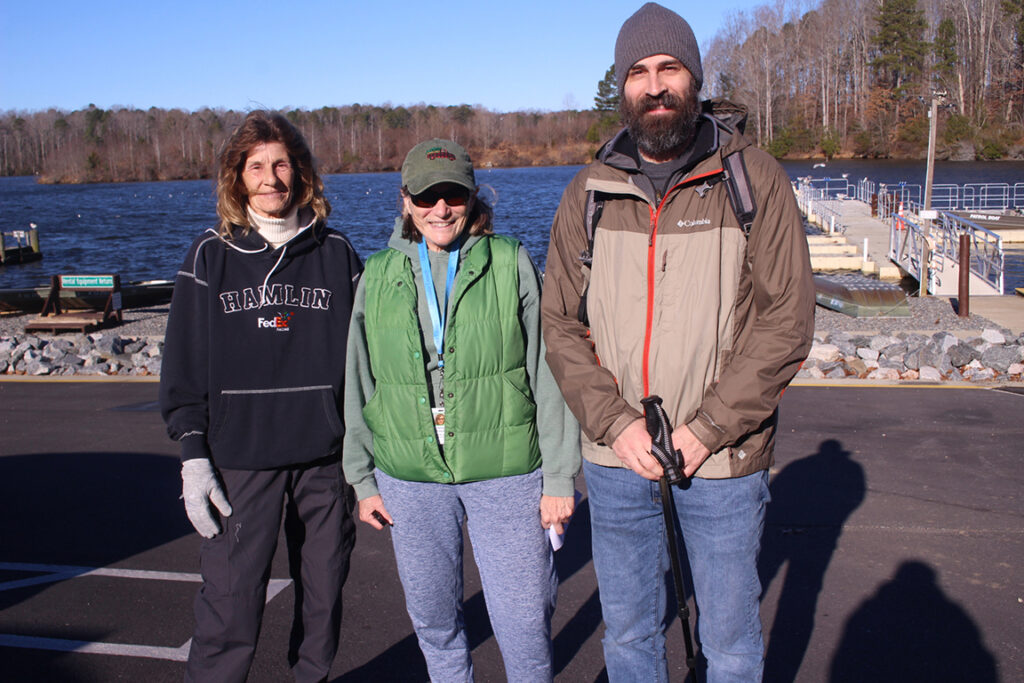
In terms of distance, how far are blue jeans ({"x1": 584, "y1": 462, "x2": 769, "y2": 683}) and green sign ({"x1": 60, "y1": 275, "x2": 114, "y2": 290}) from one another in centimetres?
1317

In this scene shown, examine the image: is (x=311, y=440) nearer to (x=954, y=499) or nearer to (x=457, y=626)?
(x=457, y=626)

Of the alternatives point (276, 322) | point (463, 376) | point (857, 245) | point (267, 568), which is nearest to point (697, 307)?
point (463, 376)

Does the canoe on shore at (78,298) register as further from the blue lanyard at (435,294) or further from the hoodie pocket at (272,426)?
the blue lanyard at (435,294)

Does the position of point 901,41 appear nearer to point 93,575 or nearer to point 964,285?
point 964,285

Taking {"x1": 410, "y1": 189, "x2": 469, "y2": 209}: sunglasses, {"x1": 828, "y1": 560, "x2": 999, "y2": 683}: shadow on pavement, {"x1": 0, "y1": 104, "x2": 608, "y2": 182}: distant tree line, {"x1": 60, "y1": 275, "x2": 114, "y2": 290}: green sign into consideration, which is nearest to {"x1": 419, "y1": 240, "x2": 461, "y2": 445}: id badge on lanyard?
{"x1": 410, "y1": 189, "x2": 469, "y2": 209}: sunglasses

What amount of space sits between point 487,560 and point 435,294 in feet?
2.77

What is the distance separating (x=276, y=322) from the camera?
2746 millimetres

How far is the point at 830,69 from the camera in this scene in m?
98.9

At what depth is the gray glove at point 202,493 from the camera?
2.68 metres

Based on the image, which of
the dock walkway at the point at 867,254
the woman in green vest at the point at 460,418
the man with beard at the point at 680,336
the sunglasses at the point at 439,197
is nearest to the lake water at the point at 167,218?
the sunglasses at the point at 439,197

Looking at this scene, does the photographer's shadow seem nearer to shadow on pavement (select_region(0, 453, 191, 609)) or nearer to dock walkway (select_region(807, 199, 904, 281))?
shadow on pavement (select_region(0, 453, 191, 609))

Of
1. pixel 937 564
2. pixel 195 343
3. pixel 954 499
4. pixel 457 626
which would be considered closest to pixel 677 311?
pixel 457 626

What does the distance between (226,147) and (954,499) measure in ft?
14.0

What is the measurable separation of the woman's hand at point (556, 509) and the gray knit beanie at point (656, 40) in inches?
49.7
